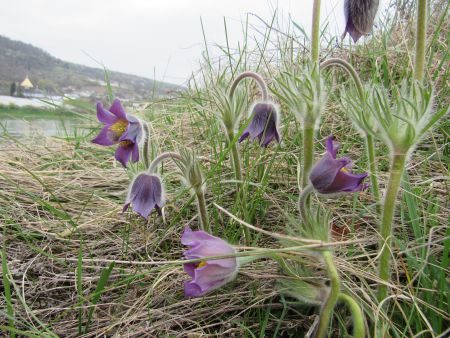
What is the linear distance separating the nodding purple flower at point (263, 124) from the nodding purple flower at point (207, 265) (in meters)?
0.40

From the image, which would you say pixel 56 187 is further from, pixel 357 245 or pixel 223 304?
pixel 357 245

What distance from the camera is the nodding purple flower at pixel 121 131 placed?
126 centimetres

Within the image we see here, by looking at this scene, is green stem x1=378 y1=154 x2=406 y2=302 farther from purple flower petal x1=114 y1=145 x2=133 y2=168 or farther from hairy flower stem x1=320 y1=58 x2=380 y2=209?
purple flower petal x1=114 y1=145 x2=133 y2=168

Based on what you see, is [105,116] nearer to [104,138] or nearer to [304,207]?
[104,138]

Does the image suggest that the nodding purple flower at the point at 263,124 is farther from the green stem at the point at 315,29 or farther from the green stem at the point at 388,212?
the green stem at the point at 388,212

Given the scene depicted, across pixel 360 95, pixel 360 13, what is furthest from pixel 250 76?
pixel 360 13

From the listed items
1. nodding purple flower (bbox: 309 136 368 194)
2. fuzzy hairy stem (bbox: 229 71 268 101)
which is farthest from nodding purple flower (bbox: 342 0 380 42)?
nodding purple flower (bbox: 309 136 368 194)

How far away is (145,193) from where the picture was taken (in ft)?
4.02

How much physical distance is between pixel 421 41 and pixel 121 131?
833mm

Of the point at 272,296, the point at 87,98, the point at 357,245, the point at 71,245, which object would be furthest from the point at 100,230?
the point at 87,98

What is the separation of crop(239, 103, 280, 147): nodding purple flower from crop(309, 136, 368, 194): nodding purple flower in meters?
0.31

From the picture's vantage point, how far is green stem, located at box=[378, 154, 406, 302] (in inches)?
37.0

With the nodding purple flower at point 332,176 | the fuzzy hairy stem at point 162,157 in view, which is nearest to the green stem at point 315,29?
the nodding purple flower at point 332,176

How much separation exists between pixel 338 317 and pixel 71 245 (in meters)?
0.90
